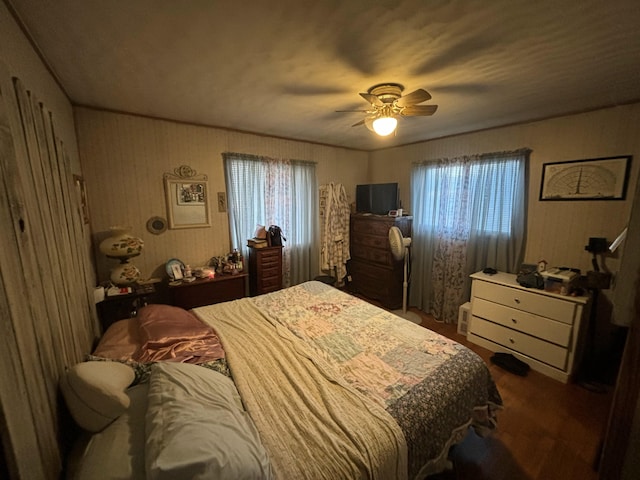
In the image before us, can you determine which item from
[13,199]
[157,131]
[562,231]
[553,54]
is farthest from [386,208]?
[13,199]

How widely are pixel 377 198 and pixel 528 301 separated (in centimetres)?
225

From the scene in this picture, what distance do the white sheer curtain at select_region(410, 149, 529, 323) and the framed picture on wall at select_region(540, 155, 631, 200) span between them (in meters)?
0.22

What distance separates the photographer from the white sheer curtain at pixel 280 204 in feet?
10.8

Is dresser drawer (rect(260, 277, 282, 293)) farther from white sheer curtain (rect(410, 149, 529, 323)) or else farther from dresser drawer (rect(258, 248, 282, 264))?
white sheer curtain (rect(410, 149, 529, 323))

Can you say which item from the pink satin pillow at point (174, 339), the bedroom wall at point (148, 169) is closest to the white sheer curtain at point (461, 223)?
the bedroom wall at point (148, 169)

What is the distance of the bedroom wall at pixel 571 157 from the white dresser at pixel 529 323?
18.8 inches

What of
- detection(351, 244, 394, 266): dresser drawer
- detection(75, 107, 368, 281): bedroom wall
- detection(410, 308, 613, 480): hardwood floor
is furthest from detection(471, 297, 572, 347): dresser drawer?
detection(75, 107, 368, 281): bedroom wall

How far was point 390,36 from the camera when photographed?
133cm

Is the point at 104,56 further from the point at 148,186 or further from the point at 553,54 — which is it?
the point at 553,54

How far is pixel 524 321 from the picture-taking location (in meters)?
2.54

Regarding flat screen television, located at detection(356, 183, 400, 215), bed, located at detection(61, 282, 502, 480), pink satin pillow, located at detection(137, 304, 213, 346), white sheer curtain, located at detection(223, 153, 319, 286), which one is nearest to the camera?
bed, located at detection(61, 282, 502, 480)

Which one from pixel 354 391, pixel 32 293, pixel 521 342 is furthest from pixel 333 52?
pixel 521 342

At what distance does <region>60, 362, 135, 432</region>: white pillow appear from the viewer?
100 cm

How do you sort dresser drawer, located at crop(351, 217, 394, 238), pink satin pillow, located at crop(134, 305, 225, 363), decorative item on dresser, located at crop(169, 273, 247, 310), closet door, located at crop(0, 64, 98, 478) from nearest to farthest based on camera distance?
1. closet door, located at crop(0, 64, 98, 478)
2. pink satin pillow, located at crop(134, 305, 225, 363)
3. decorative item on dresser, located at crop(169, 273, 247, 310)
4. dresser drawer, located at crop(351, 217, 394, 238)
